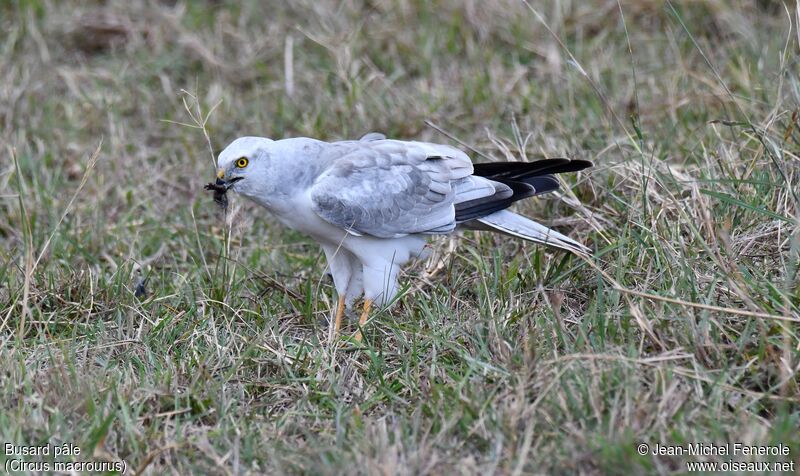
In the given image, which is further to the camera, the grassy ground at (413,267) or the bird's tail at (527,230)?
the bird's tail at (527,230)

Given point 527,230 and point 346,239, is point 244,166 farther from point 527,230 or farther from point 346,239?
point 527,230

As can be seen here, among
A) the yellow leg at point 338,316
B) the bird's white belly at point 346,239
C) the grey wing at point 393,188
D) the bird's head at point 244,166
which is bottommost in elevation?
the yellow leg at point 338,316

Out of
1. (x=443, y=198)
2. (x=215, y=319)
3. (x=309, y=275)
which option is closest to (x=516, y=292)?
(x=443, y=198)

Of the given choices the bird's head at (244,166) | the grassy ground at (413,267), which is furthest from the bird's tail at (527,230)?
the bird's head at (244,166)

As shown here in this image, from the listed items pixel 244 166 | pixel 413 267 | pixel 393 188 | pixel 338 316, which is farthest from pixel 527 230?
pixel 244 166

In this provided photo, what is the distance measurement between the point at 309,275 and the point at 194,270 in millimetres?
637

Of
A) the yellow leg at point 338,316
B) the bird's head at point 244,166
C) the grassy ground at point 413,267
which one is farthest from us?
the yellow leg at point 338,316

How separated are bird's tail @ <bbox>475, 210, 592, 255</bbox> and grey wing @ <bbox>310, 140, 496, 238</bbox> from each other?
15cm

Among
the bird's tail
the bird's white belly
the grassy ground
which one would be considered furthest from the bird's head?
the bird's tail

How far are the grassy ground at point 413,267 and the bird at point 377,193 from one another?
0.20m

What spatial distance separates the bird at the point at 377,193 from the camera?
167 inches

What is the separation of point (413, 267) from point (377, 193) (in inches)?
31.0

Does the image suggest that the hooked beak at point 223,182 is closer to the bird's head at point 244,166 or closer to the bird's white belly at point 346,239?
the bird's head at point 244,166

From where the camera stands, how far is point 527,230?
4.48 meters
